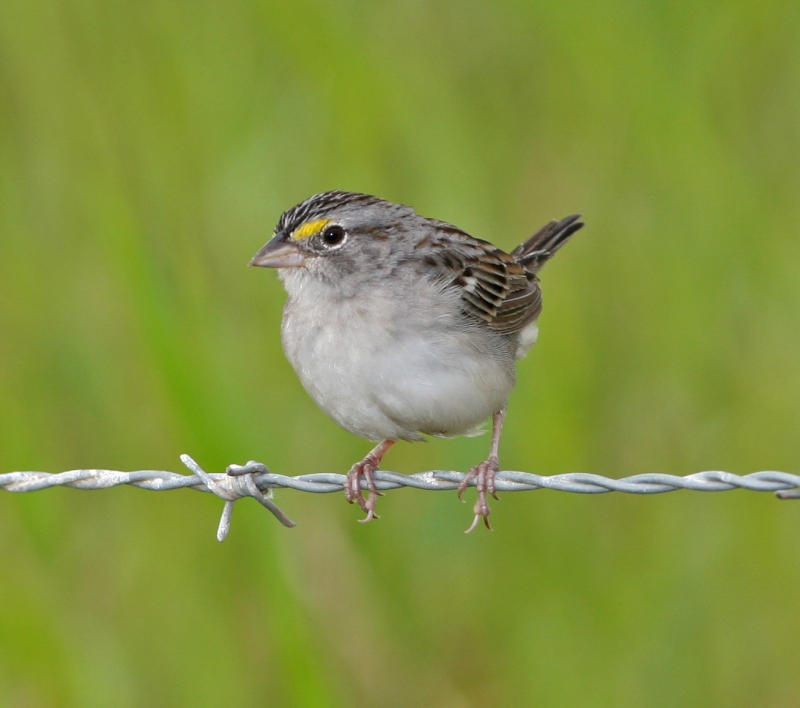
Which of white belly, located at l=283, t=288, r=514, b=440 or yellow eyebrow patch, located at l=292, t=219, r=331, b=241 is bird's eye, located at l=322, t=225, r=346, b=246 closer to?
yellow eyebrow patch, located at l=292, t=219, r=331, b=241

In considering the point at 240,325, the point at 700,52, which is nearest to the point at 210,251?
the point at 240,325

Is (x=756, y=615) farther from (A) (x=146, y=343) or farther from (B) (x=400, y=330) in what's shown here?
(A) (x=146, y=343)

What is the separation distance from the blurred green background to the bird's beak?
0.45m

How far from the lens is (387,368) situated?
165 inches

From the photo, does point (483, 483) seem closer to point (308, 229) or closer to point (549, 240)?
point (308, 229)

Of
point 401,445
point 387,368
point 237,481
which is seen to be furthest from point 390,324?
point 401,445

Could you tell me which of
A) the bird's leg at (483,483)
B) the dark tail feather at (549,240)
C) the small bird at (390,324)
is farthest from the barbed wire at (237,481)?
the dark tail feather at (549,240)

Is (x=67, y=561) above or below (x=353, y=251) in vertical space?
below

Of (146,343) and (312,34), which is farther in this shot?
(312,34)

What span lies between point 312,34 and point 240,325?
5.08 ft

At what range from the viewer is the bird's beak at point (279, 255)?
14.7ft

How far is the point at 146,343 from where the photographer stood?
4.59 m

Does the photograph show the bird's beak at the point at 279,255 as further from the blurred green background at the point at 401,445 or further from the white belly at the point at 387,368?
the blurred green background at the point at 401,445

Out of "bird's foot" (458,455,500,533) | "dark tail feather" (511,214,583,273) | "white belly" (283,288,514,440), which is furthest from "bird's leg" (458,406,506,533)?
"dark tail feather" (511,214,583,273)
